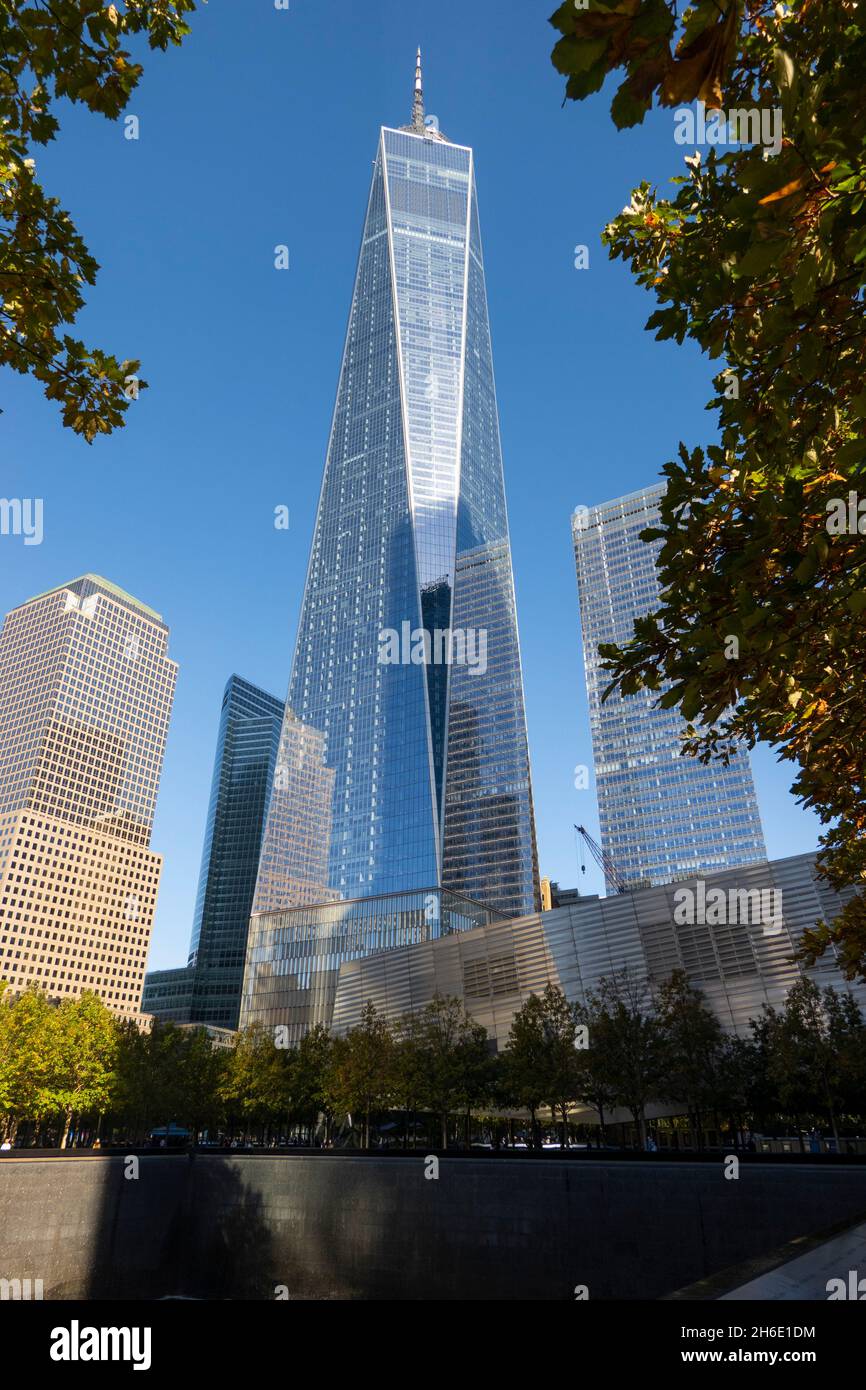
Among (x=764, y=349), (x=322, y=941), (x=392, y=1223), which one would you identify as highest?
(x=322, y=941)

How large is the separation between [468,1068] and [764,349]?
57095 mm

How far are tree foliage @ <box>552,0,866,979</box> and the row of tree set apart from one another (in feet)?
143

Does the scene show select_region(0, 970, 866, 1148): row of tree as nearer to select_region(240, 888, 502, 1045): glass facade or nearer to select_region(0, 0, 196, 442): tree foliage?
select_region(0, 0, 196, 442): tree foliage

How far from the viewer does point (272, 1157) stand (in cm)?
3950

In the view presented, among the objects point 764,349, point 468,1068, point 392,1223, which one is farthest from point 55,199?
point 468,1068

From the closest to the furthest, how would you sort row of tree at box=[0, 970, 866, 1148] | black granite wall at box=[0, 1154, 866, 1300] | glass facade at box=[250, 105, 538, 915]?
black granite wall at box=[0, 1154, 866, 1300] → row of tree at box=[0, 970, 866, 1148] → glass facade at box=[250, 105, 538, 915]

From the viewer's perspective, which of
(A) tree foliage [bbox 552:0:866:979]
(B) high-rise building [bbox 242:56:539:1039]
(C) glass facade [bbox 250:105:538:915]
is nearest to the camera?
(A) tree foliage [bbox 552:0:866:979]

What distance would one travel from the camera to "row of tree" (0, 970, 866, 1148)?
45781 mm

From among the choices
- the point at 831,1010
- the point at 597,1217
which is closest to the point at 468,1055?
the point at 831,1010

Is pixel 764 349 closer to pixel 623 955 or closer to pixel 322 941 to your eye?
pixel 623 955

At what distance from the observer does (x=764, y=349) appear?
4984 millimetres

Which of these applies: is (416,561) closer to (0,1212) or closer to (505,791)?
(505,791)

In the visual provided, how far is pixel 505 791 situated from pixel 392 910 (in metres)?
45.2

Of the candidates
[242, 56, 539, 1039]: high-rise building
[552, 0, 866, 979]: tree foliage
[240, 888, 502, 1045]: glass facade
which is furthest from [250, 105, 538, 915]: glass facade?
[552, 0, 866, 979]: tree foliage
